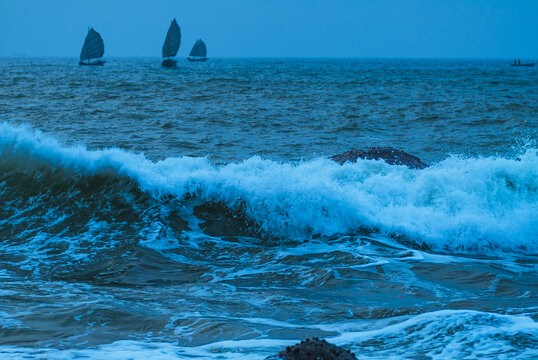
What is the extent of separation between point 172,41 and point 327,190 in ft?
221

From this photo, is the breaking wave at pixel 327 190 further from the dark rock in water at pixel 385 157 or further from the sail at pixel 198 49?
the sail at pixel 198 49

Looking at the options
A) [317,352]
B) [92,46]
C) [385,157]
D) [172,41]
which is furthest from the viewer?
[172,41]

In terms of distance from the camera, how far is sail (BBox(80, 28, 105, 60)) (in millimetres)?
69750

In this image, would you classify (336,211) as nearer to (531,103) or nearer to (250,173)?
(250,173)

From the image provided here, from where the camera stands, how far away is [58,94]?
26.0 m

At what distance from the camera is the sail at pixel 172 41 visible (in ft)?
234

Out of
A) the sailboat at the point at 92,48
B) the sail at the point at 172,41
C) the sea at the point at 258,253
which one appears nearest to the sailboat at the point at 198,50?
the sail at the point at 172,41

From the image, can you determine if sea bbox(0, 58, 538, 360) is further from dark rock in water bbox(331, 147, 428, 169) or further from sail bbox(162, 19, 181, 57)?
sail bbox(162, 19, 181, 57)

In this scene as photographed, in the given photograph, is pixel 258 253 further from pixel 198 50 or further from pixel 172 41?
pixel 198 50

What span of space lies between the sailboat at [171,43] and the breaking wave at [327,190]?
62.9m

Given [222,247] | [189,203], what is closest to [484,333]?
[222,247]

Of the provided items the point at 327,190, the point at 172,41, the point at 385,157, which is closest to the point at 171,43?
the point at 172,41

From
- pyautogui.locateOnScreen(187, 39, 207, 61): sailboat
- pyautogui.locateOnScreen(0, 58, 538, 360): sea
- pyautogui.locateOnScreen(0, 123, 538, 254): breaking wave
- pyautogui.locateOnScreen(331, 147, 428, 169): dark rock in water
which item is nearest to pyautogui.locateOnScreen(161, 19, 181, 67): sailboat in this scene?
pyautogui.locateOnScreen(187, 39, 207, 61): sailboat

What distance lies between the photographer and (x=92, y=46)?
70.9 metres
